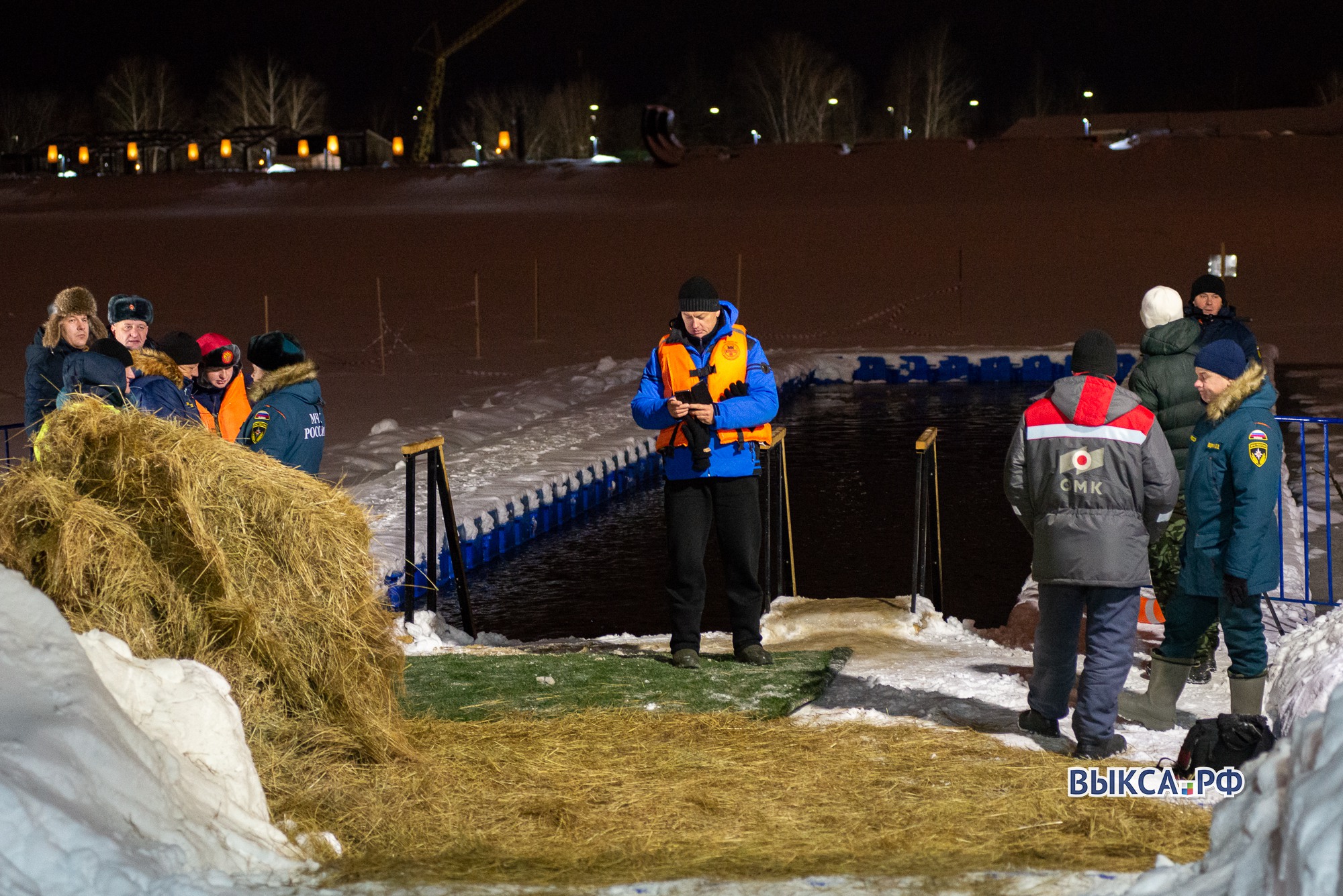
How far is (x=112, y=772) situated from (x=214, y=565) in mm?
1034

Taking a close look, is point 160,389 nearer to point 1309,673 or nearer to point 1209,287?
point 1309,673

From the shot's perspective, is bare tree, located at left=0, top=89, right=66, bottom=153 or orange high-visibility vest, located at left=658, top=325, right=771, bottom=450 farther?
bare tree, located at left=0, top=89, right=66, bottom=153

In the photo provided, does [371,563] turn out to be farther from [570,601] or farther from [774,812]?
[570,601]

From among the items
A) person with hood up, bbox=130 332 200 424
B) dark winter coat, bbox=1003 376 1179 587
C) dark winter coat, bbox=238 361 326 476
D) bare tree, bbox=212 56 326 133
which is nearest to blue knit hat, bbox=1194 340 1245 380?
dark winter coat, bbox=1003 376 1179 587

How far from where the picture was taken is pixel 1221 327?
6.38 meters

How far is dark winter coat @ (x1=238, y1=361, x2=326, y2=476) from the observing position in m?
5.05

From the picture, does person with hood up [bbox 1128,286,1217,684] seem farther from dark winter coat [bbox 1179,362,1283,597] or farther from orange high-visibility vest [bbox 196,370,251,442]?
orange high-visibility vest [bbox 196,370,251,442]

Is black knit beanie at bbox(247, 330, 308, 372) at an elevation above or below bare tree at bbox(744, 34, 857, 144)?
below

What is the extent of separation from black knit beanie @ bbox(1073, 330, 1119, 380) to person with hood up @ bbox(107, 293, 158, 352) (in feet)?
12.2

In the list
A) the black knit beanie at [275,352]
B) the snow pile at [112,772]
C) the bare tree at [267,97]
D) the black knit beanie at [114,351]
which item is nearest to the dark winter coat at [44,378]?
the black knit beanie at [114,351]

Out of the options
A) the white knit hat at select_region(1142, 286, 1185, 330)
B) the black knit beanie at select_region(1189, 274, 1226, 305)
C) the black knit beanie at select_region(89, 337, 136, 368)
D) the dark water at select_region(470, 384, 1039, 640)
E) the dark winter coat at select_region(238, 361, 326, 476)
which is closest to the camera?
the dark winter coat at select_region(238, 361, 326, 476)

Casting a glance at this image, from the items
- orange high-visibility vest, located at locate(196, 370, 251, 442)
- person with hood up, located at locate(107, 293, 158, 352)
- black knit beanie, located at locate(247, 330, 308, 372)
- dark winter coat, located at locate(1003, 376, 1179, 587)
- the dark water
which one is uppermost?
person with hood up, located at locate(107, 293, 158, 352)

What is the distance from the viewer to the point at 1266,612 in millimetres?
6941

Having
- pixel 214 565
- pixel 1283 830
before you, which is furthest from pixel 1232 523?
pixel 214 565
